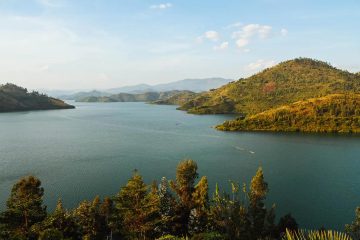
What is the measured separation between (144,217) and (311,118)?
486ft

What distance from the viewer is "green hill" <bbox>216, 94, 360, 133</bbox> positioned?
161m

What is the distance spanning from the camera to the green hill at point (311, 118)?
529ft

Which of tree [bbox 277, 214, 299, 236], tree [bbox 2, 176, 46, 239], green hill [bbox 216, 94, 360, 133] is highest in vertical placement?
green hill [bbox 216, 94, 360, 133]

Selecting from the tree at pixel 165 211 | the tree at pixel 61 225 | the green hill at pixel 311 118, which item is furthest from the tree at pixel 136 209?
the green hill at pixel 311 118

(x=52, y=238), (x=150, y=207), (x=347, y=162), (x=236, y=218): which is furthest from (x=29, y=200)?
(x=347, y=162)

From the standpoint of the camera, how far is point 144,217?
38.8 meters

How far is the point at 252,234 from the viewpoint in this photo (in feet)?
136

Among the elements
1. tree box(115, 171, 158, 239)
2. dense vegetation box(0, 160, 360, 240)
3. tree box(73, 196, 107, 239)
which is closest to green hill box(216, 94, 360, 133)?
dense vegetation box(0, 160, 360, 240)

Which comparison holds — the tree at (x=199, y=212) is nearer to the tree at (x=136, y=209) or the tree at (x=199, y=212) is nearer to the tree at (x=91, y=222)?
the tree at (x=136, y=209)

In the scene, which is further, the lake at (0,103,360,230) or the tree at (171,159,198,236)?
the lake at (0,103,360,230)

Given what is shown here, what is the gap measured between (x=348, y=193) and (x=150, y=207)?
50.8 metres

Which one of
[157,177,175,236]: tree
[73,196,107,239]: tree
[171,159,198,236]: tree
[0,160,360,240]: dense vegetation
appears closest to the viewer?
[0,160,360,240]: dense vegetation

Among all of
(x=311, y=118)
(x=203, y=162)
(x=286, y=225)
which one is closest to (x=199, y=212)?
(x=286, y=225)

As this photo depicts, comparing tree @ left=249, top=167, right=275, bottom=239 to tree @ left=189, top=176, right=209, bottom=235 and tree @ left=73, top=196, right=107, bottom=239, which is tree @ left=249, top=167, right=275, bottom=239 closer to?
tree @ left=189, top=176, right=209, bottom=235
